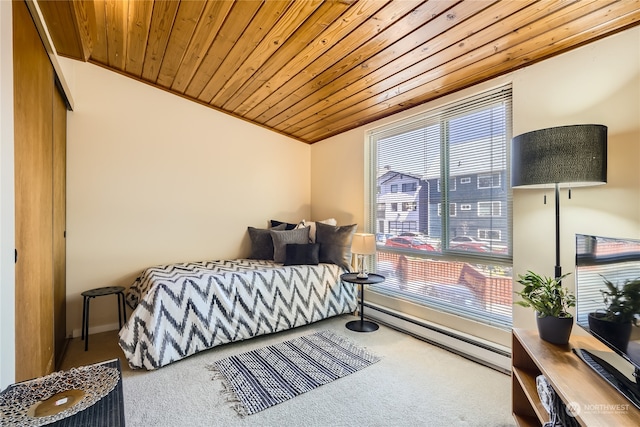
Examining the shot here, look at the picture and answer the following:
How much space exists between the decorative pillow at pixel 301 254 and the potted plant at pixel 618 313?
2397 mm

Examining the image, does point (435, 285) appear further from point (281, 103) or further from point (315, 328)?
point (281, 103)

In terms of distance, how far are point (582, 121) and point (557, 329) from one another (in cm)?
130

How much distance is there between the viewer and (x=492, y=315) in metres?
2.35

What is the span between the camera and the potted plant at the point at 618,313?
1.10m

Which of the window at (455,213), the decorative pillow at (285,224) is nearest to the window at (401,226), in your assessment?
the window at (455,213)

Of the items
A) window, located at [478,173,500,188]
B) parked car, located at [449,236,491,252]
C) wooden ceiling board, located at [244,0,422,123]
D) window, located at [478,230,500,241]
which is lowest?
parked car, located at [449,236,491,252]

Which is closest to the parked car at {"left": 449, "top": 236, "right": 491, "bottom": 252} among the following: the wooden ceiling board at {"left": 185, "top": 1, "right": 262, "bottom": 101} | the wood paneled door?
the wooden ceiling board at {"left": 185, "top": 1, "right": 262, "bottom": 101}

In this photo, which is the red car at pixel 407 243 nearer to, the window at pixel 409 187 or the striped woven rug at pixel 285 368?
the window at pixel 409 187

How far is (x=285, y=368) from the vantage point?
220cm

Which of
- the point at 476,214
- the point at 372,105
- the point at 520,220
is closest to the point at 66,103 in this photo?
the point at 372,105

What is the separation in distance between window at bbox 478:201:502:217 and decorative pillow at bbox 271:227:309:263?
1943mm

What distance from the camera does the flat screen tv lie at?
3.52ft

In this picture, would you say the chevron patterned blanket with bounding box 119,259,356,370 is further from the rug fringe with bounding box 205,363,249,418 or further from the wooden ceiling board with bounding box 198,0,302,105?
the wooden ceiling board with bounding box 198,0,302,105

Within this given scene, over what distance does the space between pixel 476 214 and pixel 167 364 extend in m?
2.77
